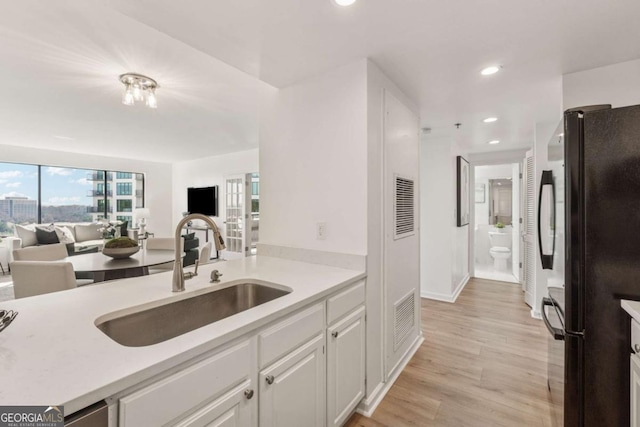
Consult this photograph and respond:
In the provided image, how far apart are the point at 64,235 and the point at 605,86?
8471 millimetres

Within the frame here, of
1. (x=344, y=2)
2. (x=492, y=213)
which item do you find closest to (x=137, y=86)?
(x=344, y=2)

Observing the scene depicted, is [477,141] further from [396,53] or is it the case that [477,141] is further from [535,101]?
[396,53]

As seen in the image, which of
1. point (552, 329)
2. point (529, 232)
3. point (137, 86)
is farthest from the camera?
point (529, 232)

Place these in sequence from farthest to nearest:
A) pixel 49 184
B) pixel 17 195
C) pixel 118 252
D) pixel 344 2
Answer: pixel 49 184, pixel 17 195, pixel 118 252, pixel 344 2

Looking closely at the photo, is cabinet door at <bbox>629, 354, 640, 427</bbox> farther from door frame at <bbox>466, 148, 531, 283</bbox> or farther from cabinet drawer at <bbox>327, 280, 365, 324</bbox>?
door frame at <bbox>466, 148, 531, 283</bbox>

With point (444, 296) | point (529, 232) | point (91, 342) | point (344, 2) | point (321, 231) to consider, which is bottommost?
point (444, 296)

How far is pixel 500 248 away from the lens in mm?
5844

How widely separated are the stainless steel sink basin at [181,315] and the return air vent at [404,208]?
1.19 metres

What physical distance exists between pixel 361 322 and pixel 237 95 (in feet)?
8.39

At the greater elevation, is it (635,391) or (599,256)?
(599,256)

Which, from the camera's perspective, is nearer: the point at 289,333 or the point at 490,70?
the point at 289,333

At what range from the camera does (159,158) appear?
23.7 ft

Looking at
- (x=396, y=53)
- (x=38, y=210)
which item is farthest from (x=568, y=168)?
(x=38, y=210)

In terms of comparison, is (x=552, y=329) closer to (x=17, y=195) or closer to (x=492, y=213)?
(x=492, y=213)
